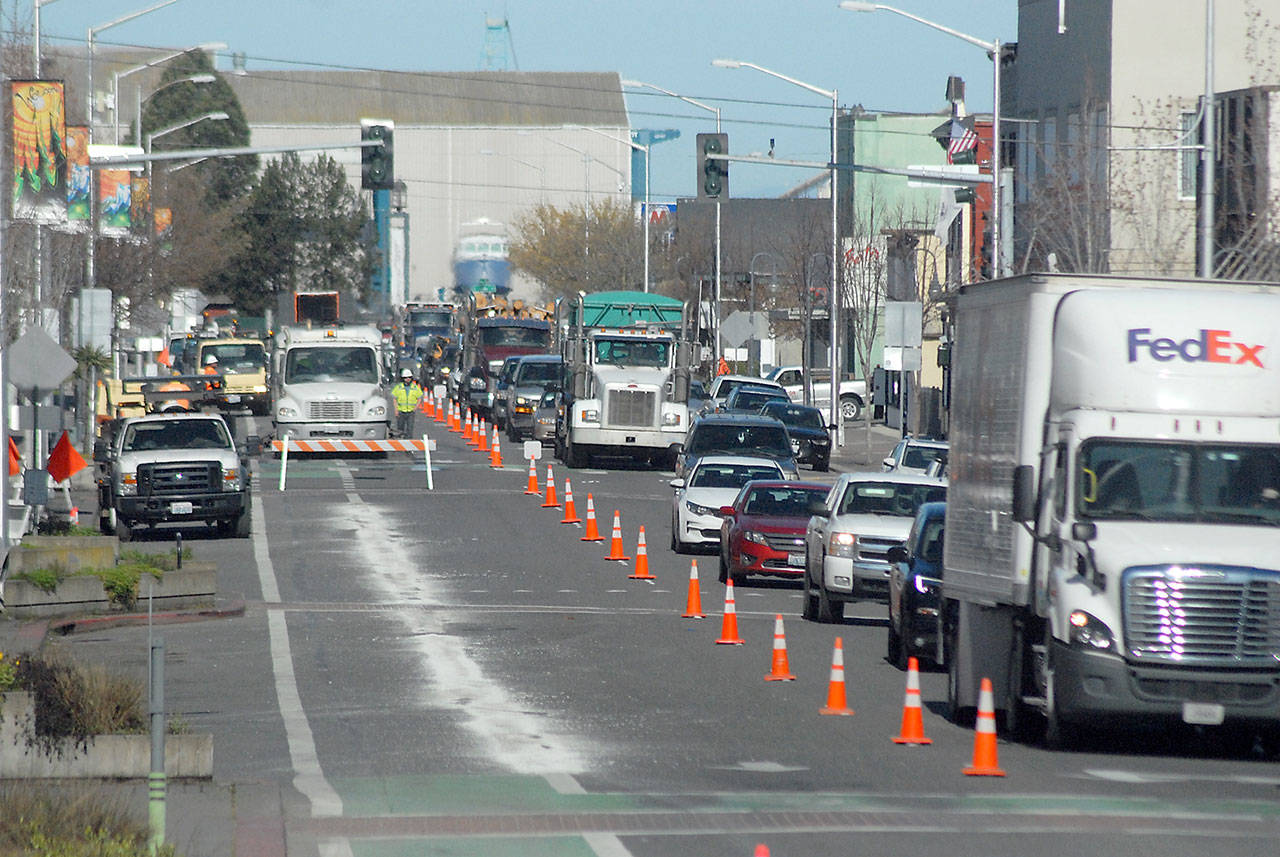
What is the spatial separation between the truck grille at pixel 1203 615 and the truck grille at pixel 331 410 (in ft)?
110

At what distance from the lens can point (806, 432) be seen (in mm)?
46500

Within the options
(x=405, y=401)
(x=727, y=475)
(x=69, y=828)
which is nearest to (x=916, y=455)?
(x=727, y=475)

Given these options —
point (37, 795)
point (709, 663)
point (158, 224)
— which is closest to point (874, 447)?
point (158, 224)

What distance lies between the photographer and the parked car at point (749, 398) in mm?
50906

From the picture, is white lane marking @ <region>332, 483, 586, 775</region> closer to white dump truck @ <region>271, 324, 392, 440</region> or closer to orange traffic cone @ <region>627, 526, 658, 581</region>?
orange traffic cone @ <region>627, 526, 658, 581</region>

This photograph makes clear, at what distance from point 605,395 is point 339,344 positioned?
249 inches

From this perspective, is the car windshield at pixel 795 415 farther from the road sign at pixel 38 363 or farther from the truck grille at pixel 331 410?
the road sign at pixel 38 363

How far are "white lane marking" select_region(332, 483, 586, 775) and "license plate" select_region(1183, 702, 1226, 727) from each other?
380cm

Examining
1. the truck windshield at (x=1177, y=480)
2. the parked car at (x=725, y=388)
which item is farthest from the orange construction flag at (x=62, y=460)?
the parked car at (x=725, y=388)

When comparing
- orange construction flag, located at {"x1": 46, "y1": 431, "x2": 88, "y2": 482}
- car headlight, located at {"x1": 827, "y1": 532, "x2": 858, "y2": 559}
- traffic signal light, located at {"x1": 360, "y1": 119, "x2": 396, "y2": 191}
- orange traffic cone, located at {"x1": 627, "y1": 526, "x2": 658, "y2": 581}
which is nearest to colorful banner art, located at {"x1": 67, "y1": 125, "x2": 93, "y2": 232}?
orange construction flag, located at {"x1": 46, "y1": 431, "x2": 88, "y2": 482}

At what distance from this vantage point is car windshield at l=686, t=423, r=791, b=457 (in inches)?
1476

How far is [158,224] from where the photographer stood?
64750mm

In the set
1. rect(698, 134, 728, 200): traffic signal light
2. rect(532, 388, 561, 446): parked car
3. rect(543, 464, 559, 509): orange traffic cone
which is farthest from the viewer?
rect(532, 388, 561, 446): parked car

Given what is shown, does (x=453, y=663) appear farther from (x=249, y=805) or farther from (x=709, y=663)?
(x=249, y=805)
